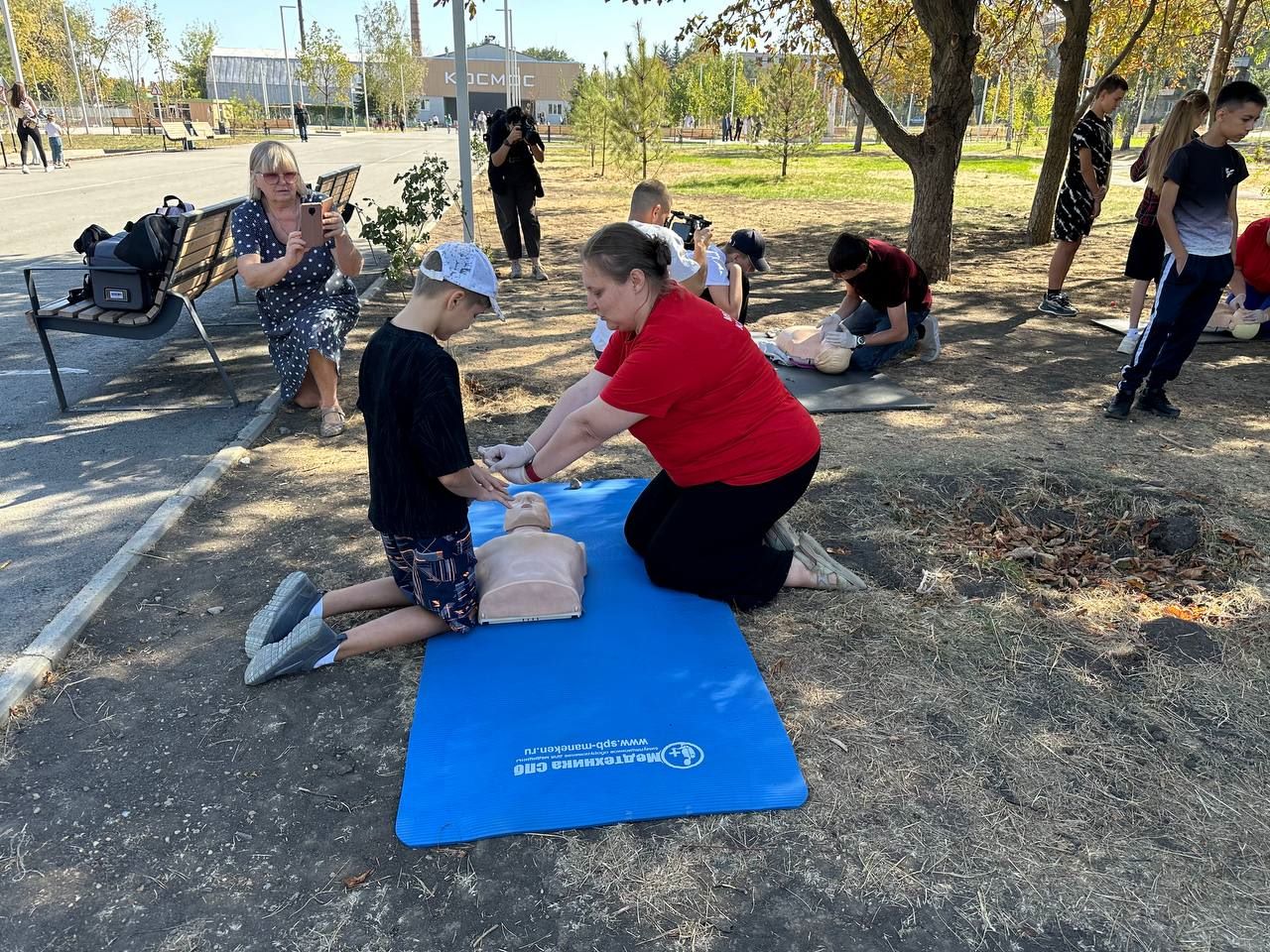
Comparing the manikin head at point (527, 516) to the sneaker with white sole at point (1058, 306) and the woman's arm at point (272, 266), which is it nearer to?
the woman's arm at point (272, 266)

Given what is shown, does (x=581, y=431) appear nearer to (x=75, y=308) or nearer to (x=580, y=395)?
(x=580, y=395)

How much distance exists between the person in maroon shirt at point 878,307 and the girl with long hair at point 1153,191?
1.48 m

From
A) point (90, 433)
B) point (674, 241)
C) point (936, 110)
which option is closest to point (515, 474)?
point (674, 241)

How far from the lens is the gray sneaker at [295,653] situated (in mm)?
2916

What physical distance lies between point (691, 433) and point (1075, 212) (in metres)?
6.36

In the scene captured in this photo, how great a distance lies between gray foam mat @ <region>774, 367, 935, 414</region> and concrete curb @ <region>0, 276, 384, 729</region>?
3367mm

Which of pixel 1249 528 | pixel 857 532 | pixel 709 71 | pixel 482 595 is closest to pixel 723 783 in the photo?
pixel 482 595

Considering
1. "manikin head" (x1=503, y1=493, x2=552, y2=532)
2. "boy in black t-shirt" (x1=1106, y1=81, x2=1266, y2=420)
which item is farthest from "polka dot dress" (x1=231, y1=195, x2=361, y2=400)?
"boy in black t-shirt" (x1=1106, y1=81, x2=1266, y2=420)

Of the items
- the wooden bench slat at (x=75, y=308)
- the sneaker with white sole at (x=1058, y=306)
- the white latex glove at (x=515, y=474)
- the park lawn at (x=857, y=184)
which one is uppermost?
the park lawn at (x=857, y=184)

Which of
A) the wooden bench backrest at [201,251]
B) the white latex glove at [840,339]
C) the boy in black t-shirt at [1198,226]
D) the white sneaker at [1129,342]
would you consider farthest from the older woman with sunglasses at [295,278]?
the white sneaker at [1129,342]

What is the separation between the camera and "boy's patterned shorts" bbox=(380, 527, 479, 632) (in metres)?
2.99

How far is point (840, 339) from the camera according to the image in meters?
6.27

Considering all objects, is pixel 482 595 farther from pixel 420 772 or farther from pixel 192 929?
pixel 192 929

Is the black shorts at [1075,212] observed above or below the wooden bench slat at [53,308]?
above
